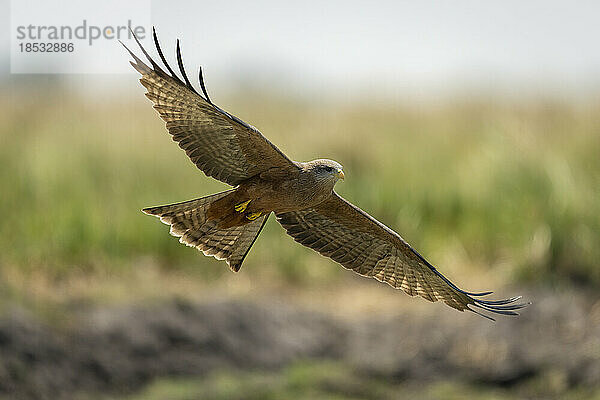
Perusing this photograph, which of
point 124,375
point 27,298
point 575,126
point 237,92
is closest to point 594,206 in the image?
point 575,126

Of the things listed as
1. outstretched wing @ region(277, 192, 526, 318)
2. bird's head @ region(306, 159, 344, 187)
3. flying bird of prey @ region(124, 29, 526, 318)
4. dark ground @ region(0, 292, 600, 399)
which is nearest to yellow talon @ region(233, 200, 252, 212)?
flying bird of prey @ region(124, 29, 526, 318)

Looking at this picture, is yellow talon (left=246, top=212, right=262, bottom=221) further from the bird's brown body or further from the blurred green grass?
the blurred green grass

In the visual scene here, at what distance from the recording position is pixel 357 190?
11.1 meters

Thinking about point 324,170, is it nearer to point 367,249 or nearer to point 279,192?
point 279,192

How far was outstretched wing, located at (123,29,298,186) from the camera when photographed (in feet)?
14.9

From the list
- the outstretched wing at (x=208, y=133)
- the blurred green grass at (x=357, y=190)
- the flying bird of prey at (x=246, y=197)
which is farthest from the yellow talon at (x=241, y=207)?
the blurred green grass at (x=357, y=190)

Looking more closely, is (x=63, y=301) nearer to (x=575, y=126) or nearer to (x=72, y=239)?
(x=72, y=239)

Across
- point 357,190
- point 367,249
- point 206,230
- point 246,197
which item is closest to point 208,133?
point 246,197

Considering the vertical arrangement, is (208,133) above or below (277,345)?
above

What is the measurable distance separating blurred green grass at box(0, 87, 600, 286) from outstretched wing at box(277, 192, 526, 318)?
167 inches

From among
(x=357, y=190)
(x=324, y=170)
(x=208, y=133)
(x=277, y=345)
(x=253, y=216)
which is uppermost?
(x=357, y=190)

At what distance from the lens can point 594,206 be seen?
9898 mm

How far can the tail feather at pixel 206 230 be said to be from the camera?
200 inches

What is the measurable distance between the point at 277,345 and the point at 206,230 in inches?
167
